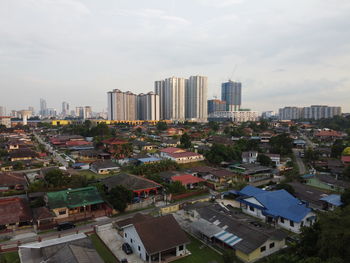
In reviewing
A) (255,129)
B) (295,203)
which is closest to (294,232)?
(295,203)

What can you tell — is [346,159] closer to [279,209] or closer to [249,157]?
[249,157]

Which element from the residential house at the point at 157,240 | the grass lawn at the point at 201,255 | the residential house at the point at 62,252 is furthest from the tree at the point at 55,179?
the grass lawn at the point at 201,255

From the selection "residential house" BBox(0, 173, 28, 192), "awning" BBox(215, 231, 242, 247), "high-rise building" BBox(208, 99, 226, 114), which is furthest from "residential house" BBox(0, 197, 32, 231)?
"high-rise building" BBox(208, 99, 226, 114)

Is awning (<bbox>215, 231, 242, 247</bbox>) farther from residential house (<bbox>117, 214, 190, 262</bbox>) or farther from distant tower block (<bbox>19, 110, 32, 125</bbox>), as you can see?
distant tower block (<bbox>19, 110, 32, 125</bbox>)

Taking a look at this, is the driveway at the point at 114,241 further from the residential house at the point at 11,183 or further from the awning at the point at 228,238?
the residential house at the point at 11,183

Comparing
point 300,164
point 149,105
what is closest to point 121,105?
point 149,105

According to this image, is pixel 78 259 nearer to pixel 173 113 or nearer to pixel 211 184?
pixel 211 184
